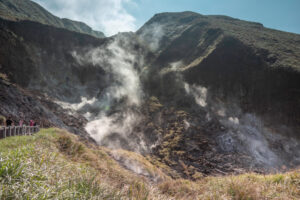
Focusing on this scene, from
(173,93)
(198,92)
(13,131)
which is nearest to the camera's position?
(13,131)

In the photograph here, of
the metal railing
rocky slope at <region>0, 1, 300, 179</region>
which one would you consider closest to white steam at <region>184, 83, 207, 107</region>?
rocky slope at <region>0, 1, 300, 179</region>

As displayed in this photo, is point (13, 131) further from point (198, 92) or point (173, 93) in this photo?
point (198, 92)

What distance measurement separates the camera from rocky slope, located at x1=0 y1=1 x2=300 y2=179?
65.0ft

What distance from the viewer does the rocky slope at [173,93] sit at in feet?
65.0

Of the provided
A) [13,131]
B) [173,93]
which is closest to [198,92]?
[173,93]

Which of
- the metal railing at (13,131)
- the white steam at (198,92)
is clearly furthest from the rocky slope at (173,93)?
the metal railing at (13,131)

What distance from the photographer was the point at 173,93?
32.1 meters

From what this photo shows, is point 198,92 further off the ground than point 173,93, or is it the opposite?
point 173,93

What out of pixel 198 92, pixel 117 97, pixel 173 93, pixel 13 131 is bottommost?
pixel 13 131

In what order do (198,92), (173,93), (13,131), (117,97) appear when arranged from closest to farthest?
(13,131) < (198,92) < (173,93) < (117,97)

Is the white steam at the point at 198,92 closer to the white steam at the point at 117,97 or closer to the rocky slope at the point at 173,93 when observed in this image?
the rocky slope at the point at 173,93

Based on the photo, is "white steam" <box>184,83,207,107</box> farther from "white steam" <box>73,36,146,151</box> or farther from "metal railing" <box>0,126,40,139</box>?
"metal railing" <box>0,126,40,139</box>

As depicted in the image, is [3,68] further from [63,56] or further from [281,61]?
[281,61]

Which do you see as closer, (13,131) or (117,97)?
(13,131)
